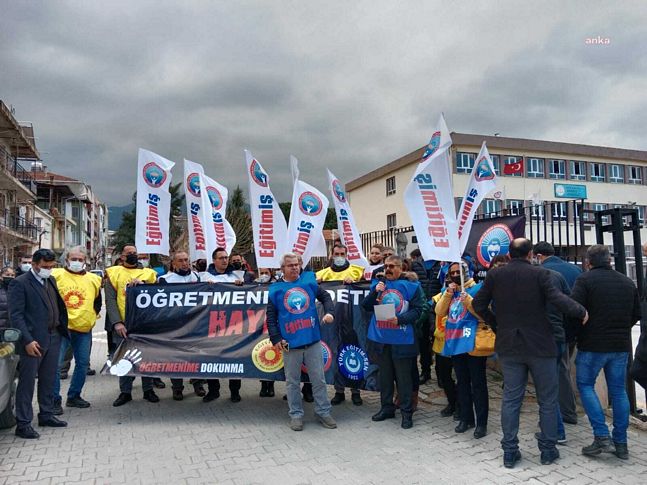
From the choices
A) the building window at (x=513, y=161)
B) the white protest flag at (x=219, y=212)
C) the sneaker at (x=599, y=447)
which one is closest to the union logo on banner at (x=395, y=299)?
the sneaker at (x=599, y=447)

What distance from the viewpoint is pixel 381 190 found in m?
43.1

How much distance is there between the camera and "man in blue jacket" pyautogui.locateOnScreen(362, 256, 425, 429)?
536 centimetres

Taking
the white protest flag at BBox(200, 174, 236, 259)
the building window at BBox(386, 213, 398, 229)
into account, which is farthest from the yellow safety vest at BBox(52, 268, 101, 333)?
the building window at BBox(386, 213, 398, 229)

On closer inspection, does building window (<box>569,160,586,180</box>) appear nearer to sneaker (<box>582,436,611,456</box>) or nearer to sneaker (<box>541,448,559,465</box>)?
sneaker (<box>582,436,611,456</box>)

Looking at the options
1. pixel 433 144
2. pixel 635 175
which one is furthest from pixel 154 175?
pixel 635 175

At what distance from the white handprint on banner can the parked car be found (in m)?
1.02

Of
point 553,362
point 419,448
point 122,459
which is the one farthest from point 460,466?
point 122,459

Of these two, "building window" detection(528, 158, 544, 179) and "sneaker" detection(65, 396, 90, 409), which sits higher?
"building window" detection(528, 158, 544, 179)

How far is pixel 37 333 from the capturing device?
208 inches

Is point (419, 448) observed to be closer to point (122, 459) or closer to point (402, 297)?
point (402, 297)

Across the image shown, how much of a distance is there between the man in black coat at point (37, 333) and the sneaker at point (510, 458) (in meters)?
4.70

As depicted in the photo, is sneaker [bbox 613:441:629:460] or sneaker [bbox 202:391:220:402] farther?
sneaker [bbox 202:391:220:402]

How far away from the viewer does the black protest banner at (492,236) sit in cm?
747

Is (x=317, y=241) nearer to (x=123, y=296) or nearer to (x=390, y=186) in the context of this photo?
(x=123, y=296)
